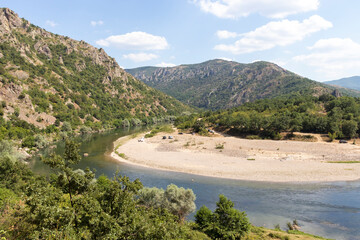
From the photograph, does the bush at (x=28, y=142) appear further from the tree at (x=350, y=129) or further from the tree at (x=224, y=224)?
the tree at (x=350, y=129)

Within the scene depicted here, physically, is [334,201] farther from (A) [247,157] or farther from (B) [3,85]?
(B) [3,85]

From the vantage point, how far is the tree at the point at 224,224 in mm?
25547

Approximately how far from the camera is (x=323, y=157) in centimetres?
6762

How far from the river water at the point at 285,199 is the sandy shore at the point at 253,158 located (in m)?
4.33

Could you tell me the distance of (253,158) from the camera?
6994 centimetres

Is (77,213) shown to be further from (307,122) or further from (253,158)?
(307,122)

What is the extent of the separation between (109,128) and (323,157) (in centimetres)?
13087

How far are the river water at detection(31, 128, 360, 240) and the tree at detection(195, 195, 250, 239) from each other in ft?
26.5

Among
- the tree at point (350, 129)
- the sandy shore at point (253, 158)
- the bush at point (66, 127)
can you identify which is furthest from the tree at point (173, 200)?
the bush at point (66, 127)

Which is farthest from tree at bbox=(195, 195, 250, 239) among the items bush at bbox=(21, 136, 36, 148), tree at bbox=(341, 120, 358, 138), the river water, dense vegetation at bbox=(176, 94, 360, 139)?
tree at bbox=(341, 120, 358, 138)

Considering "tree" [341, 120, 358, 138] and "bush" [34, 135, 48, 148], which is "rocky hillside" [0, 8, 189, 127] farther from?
"tree" [341, 120, 358, 138]

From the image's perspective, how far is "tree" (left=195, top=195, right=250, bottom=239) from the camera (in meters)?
25.5

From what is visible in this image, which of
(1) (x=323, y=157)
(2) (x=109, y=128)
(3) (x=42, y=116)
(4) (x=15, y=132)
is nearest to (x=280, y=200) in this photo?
(1) (x=323, y=157)

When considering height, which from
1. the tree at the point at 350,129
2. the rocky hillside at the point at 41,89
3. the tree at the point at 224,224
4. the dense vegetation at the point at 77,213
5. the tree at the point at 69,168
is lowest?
the tree at the point at 224,224
